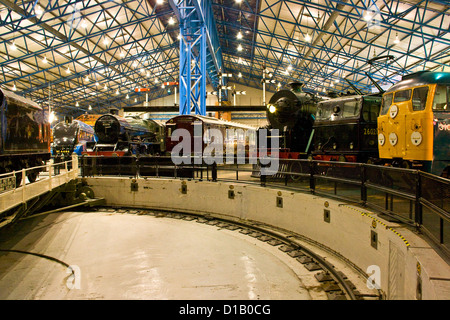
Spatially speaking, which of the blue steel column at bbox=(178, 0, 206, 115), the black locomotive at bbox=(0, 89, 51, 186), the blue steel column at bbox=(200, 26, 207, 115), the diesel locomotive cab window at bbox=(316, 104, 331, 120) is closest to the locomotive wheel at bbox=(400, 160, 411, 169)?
the diesel locomotive cab window at bbox=(316, 104, 331, 120)

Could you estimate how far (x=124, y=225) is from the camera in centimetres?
895

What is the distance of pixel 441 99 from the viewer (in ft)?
21.4

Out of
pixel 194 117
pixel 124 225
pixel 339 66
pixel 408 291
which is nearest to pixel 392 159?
pixel 408 291

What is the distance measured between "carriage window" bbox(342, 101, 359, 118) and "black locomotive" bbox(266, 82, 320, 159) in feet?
7.95

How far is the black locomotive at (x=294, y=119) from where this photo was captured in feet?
39.7

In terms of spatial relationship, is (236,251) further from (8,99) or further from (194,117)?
(194,117)

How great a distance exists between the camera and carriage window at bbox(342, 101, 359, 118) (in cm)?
942

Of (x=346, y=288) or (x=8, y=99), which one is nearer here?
(x=346, y=288)

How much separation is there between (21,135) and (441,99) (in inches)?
472

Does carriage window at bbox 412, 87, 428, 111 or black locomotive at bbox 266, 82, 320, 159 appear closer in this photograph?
carriage window at bbox 412, 87, 428, 111

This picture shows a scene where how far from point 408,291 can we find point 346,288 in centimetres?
139

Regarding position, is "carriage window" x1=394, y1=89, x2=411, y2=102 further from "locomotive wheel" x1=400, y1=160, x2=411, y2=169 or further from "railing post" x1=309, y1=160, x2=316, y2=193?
"railing post" x1=309, y1=160, x2=316, y2=193

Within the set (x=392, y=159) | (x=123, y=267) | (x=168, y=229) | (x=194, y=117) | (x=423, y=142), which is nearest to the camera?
(x=123, y=267)

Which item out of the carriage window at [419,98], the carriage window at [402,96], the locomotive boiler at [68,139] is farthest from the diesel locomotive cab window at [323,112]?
the locomotive boiler at [68,139]
